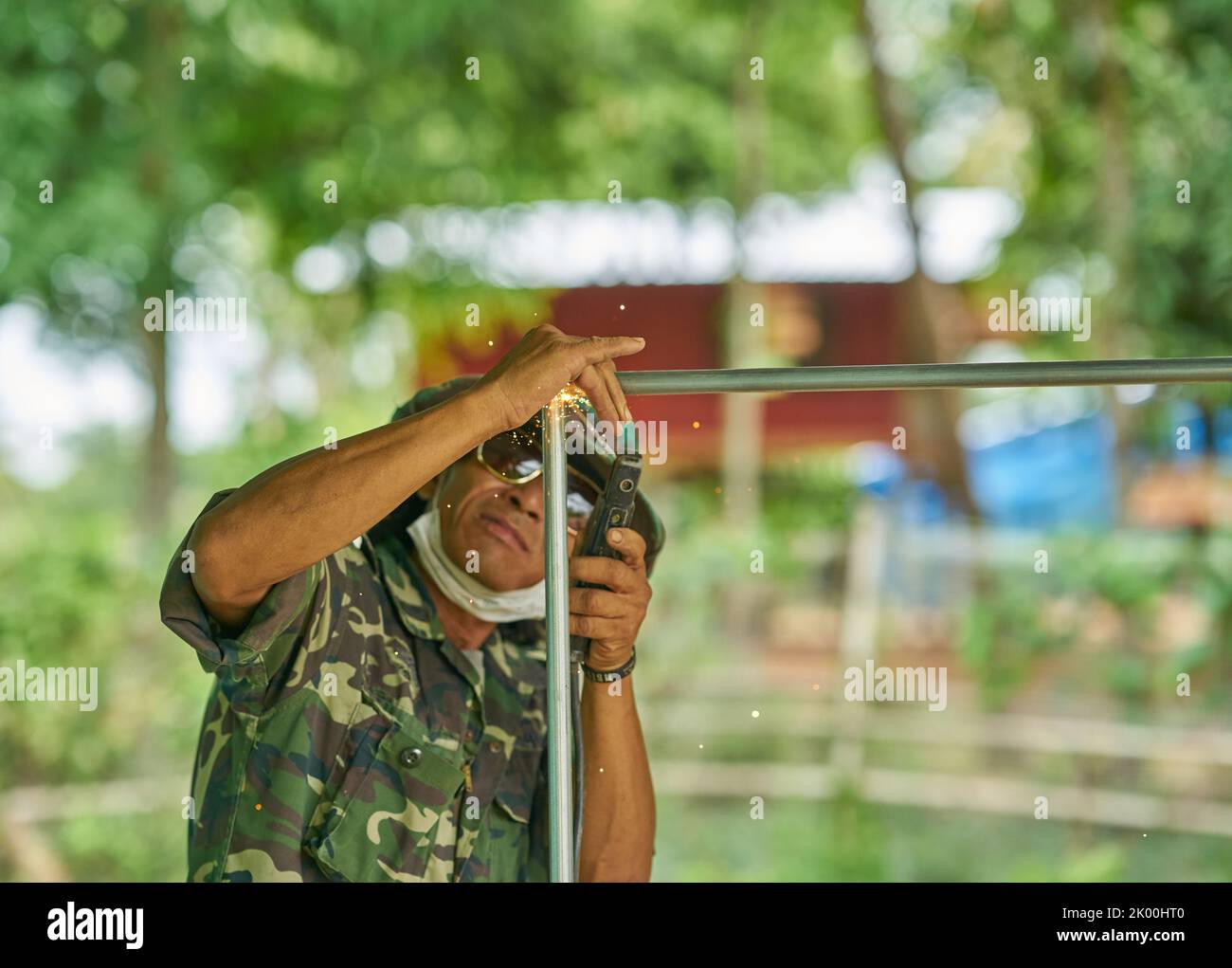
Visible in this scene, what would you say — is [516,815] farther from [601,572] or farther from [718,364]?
[718,364]

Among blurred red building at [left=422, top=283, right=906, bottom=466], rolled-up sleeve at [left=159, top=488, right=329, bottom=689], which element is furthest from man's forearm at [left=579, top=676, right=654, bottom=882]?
blurred red building at [left=422, top=283, right=906, bottom=466]

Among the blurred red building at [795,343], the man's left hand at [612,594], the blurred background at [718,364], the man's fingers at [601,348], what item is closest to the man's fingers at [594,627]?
the man's left hand at [612,594]

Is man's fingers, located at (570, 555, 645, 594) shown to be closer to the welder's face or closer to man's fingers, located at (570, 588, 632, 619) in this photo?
man's fingers, located at (570, 588, 632, 619)

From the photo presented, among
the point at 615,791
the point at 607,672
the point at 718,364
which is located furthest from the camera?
the point at 718,364

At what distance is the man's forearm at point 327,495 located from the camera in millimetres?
1376

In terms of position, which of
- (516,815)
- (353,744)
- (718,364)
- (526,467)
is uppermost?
(718,364)

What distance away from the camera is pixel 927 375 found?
4.80ft

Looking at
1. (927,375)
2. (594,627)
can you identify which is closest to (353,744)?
(594,627)

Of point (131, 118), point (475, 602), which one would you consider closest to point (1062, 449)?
point (131, 118)

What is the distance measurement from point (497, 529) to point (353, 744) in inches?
14.0

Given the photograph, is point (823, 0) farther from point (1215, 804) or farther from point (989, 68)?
point (1215, 804)

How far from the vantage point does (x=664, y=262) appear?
841 centimetres

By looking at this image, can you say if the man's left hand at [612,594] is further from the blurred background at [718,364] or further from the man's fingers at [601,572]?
the blurred background at [718,364]

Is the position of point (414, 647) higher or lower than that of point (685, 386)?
lower
